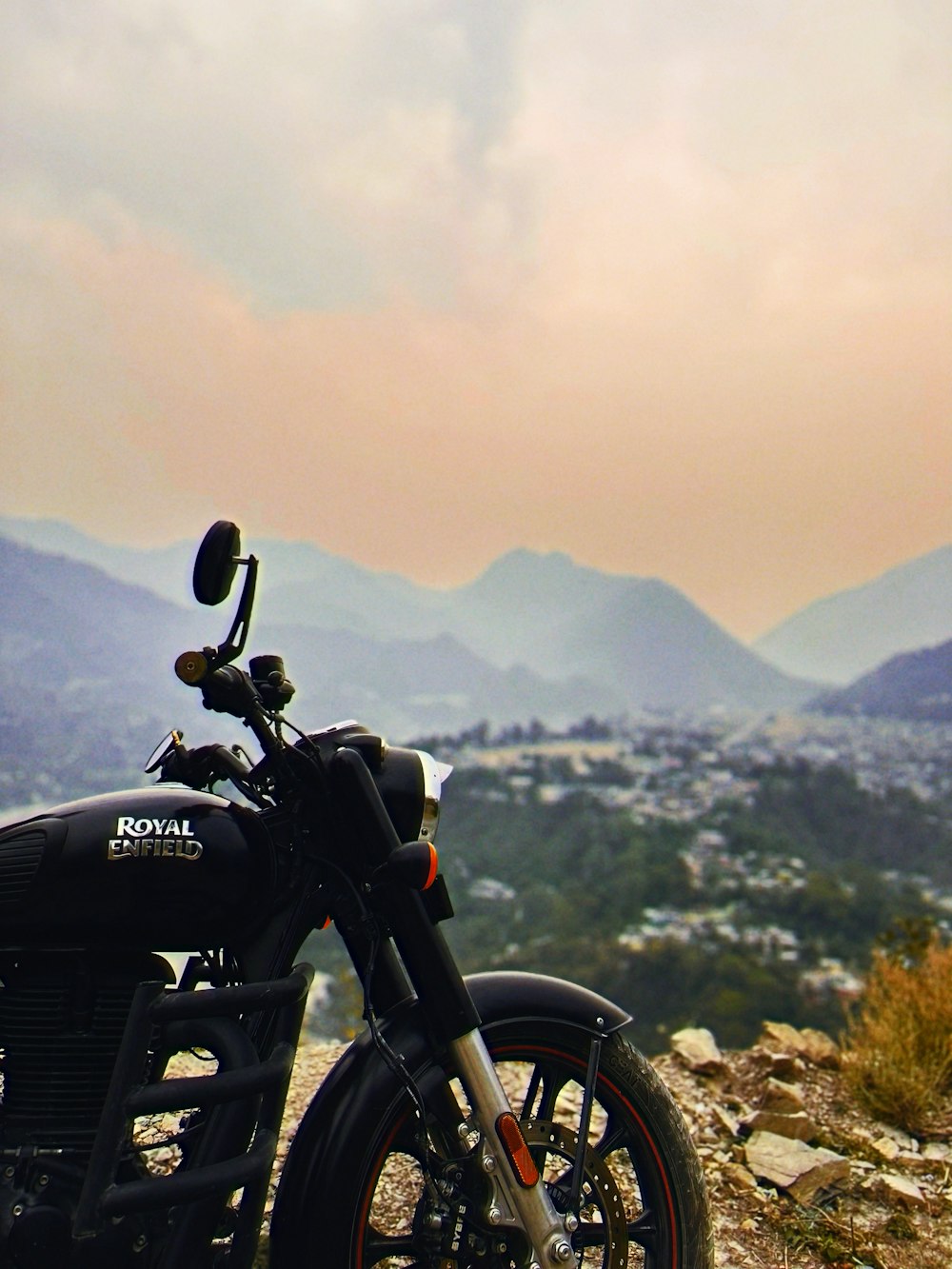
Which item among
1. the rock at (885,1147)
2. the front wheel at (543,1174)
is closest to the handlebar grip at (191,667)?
the front wheel at (543,1174)

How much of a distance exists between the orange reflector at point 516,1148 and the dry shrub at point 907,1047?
3289mm

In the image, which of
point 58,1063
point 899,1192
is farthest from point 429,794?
point 899,1192

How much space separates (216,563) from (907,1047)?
462cm

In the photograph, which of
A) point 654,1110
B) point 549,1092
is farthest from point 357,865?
point 654,1110

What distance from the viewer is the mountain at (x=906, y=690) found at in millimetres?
121688

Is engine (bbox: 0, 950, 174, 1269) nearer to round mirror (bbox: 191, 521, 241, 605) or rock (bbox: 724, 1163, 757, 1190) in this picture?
round mirror (bbox: 191, 521, 241, 605)

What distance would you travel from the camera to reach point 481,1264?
217 centimetres

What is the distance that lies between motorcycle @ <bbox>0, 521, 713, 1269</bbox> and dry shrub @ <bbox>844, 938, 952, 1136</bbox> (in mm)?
2956

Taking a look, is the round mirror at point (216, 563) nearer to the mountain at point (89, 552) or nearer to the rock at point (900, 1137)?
the rock at point (900, 1137)

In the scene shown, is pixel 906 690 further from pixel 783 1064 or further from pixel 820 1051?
pixel 783 1064

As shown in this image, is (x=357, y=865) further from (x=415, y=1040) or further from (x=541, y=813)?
(x=541, y=813)

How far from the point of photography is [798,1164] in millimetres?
3967

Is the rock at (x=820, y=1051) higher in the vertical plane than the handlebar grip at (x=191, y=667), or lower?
lower

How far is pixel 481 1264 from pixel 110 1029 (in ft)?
3.18
